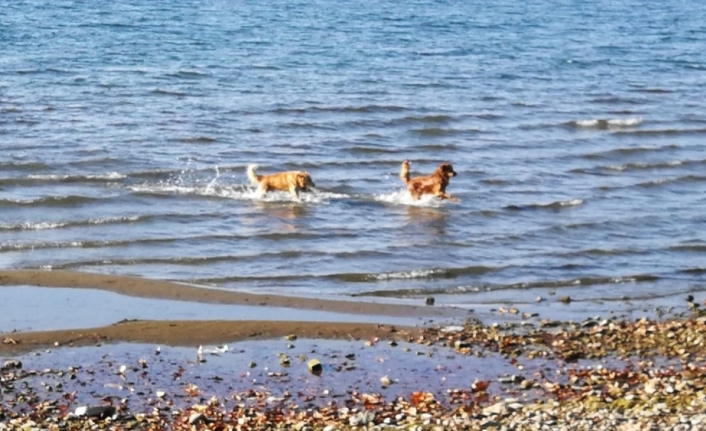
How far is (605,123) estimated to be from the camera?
28.2 meters

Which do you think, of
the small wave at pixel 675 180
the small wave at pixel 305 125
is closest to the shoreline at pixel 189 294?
the small wave at pixel 675 180

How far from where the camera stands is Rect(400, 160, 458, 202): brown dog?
67.9 ft

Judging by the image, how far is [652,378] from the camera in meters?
11.7

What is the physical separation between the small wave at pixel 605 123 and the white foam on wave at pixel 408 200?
7762mm

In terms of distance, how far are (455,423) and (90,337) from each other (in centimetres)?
444

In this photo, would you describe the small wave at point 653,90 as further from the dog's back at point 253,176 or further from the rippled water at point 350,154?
the dog's back at point 253,176

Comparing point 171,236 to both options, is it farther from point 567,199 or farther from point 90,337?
point 567,199

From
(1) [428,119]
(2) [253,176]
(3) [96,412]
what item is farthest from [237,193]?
(3) [96,412]

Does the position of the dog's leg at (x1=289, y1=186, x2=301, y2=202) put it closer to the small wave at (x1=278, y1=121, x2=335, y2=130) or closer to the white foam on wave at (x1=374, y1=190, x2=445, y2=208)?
the white foam on wave at (x1=374, y1=190, x2=445, y2=208)

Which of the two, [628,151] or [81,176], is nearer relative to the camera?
[81,176]

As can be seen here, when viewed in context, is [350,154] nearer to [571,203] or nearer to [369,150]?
[369,150]

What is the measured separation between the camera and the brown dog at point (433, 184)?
A: 20703 mm

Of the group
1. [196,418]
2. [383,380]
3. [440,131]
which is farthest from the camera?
[440,131]

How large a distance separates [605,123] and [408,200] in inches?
349
